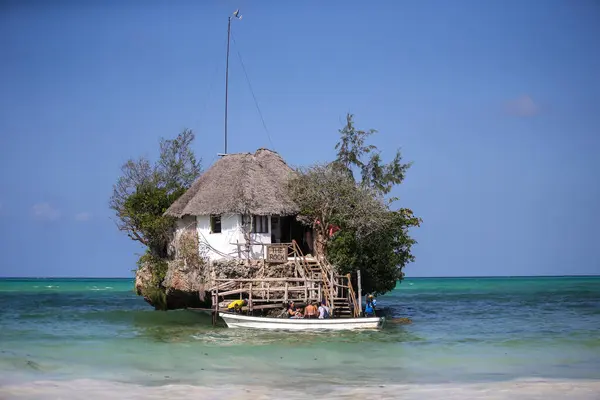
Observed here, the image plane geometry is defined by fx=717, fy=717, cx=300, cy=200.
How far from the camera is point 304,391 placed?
17344 millimetres

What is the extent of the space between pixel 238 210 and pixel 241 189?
1.23 m

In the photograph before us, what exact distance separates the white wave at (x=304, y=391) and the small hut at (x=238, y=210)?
13.1 m

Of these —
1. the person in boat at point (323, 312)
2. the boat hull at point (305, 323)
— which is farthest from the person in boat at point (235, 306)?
the person in boat at point (323, 312)

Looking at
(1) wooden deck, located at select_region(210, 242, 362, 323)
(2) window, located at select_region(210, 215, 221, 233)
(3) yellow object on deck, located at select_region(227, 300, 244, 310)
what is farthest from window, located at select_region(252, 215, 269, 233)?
(3) yellow object on deck, located at select_region(227, 300, 244, 310)

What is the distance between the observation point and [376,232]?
3228 centimetres

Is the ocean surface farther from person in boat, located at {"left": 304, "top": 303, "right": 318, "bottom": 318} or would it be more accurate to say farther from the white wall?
the white wall

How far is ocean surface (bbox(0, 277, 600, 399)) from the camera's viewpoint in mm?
17609

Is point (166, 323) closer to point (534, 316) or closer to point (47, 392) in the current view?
point (47, 392)

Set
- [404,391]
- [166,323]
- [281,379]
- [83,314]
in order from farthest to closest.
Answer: [83,314], [166,323], [281,379], [404,391]

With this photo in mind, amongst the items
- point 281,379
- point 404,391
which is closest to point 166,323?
point 281,379

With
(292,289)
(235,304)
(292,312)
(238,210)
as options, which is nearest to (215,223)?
(238,210)

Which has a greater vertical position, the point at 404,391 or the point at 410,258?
the point at 410,258

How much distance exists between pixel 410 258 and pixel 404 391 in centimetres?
1807

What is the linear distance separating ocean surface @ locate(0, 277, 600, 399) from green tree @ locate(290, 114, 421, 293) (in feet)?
10.5
